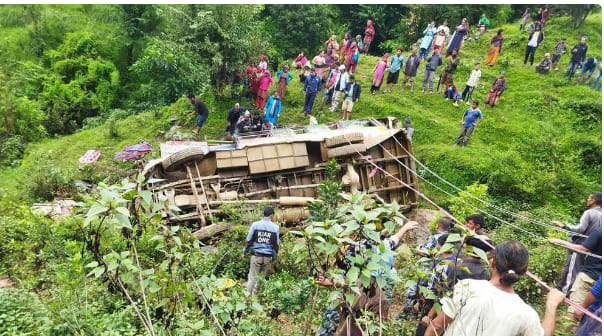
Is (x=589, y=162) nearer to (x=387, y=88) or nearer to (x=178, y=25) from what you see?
(x=387, y=88)

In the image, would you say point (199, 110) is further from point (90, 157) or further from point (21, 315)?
point (21, 315)

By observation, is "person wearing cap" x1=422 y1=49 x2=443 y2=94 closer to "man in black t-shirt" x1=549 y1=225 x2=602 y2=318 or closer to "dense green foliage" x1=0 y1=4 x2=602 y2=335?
"dense green foliage" x1=0 y1=4 x2=602 y2=335

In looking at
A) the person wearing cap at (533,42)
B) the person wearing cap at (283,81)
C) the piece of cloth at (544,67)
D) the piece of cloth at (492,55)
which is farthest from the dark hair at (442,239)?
the piece of cloth at (544,67)

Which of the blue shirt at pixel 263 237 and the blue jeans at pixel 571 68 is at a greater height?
the blue jeans at pixel 571 68

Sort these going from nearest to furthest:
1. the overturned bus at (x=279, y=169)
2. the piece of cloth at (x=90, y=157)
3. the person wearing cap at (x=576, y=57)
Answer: the overturned bus at (x=279, y=169), the piece of cloth at (x=90, y=157), the person wearing cap at (x=576, y=57)

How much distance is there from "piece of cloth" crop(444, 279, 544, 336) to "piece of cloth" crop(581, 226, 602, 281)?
2.65m

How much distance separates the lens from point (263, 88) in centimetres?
1277

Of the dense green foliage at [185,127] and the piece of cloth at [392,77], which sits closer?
the dense green foliage at [185,127]

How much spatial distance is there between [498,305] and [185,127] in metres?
11.8

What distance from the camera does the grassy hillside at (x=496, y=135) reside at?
10.3 meters

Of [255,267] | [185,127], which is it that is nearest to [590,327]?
[255,267]

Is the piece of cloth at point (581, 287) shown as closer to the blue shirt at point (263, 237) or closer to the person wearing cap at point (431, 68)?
the blue shirt at point (263, 237)

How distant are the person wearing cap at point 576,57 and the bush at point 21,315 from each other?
1777cm

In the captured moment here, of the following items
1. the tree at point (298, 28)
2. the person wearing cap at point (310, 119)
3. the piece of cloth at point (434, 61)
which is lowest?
the person wearing cap at point (310, 119)
